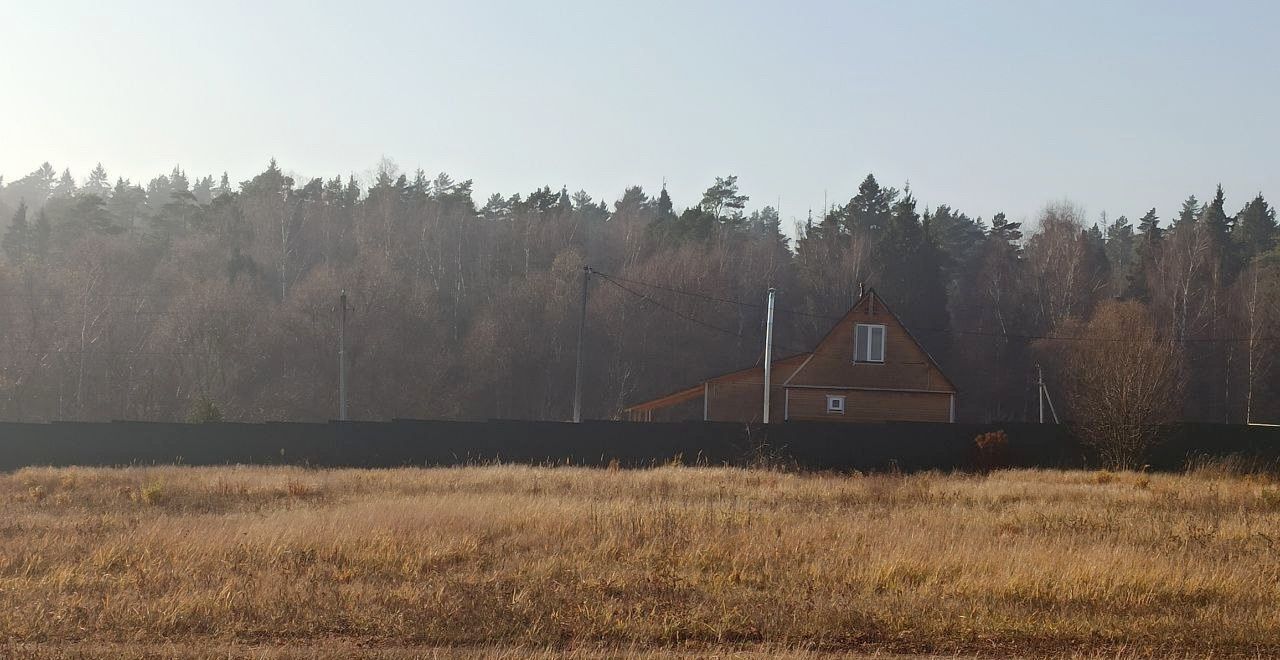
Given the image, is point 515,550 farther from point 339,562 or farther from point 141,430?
point 141,430

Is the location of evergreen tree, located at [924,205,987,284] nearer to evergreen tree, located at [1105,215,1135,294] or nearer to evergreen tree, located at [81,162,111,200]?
evergreen tree, located at [1105,215,1135,294]

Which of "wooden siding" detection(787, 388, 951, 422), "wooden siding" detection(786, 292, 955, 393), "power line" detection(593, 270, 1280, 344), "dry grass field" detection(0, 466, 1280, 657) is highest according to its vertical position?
"power line" detection(593, 270, 1280, 344)

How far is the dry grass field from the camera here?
8062 millimetres

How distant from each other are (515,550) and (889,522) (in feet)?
17.1

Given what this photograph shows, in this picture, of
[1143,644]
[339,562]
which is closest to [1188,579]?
[1143,644]

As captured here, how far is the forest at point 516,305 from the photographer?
4991 cm

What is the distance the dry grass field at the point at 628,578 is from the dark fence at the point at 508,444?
11398mm

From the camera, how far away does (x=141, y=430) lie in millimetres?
29141

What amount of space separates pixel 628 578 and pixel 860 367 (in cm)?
3327

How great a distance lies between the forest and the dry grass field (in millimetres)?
34505

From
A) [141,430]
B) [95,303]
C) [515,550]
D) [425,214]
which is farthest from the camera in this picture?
[425,214]

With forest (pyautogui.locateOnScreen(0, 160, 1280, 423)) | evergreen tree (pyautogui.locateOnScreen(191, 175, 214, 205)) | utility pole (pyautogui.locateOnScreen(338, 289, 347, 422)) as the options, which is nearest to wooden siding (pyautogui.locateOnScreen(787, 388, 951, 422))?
forest (pyautogui.locateOnScreen(0, 160, 1280, 423))

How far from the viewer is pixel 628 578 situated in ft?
33.3

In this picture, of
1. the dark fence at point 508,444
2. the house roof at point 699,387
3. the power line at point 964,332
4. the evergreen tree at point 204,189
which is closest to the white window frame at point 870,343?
the house roof at point 699,387
